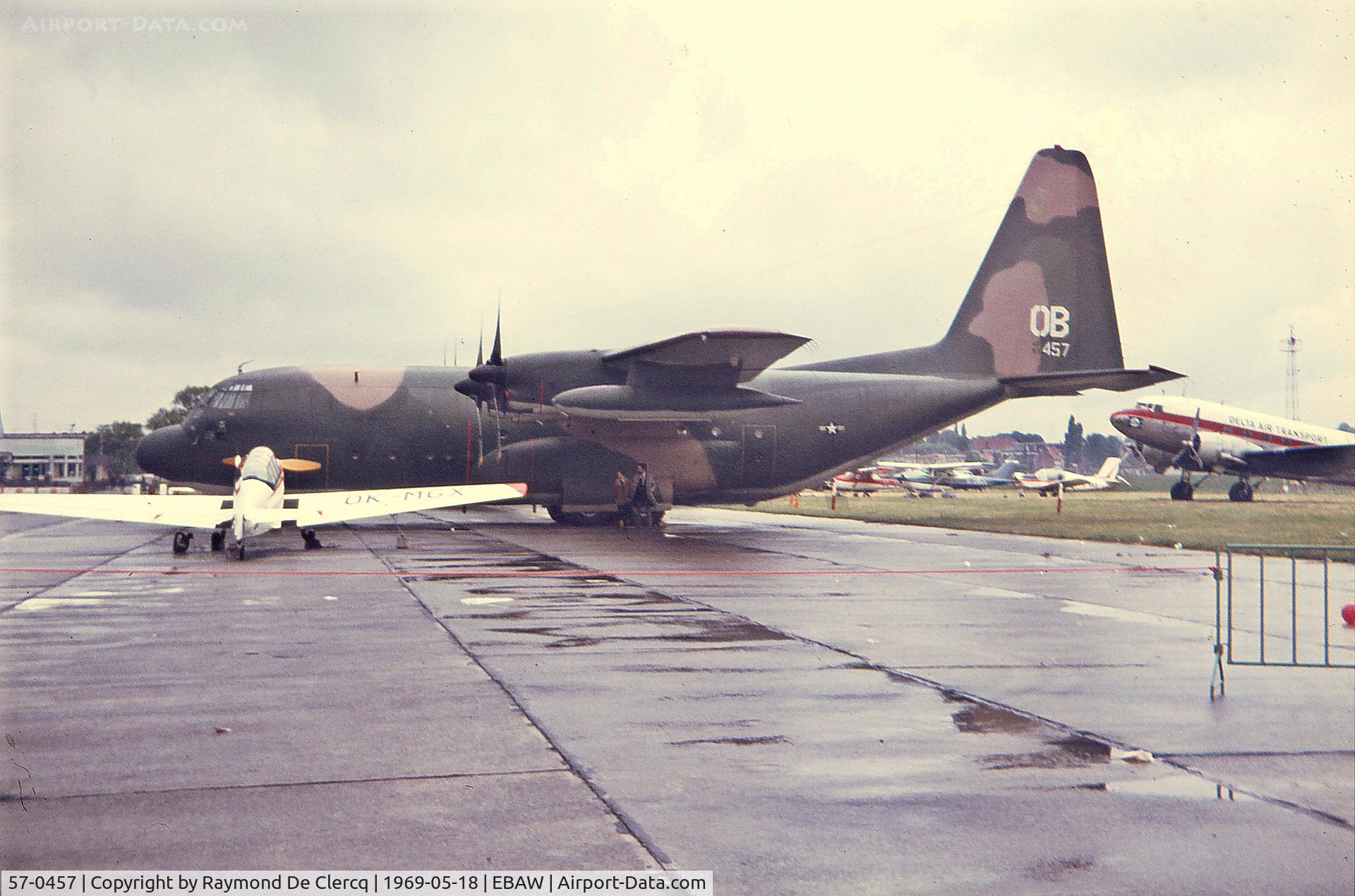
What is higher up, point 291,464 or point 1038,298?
point 1038,298

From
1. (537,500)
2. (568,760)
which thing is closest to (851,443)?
(537,500)

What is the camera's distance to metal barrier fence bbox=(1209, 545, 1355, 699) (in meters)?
8.80

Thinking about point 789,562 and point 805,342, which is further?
point 805,342

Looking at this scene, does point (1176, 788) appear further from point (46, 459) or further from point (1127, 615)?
point (46, 459)

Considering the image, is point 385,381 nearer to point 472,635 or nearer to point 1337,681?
point 472,635

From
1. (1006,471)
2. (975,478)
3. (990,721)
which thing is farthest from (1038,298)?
(1006,471)

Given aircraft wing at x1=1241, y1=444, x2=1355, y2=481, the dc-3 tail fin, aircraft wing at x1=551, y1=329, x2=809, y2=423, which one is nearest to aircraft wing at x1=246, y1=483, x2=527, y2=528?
aircraft wing at x1=551, y1=329, x2=809, y2=423

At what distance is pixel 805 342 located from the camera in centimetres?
2369

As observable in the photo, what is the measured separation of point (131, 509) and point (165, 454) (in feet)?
21.0

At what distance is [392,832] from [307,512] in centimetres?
1696

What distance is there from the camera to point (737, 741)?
21.6 feet

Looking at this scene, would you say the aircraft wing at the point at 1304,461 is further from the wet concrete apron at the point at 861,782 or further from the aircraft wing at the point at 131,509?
the wet concrete apron at the point at 861,782

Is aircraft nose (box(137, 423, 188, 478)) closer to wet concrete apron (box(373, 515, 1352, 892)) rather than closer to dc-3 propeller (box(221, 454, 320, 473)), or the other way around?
dc-3 propeller (box(221, 454, 320, 473))

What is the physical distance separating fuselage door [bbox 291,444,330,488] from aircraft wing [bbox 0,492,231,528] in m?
4.69
